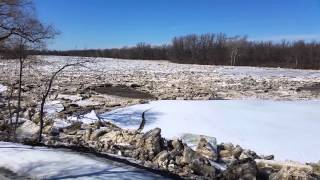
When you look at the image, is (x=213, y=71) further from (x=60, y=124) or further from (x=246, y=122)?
(x=60, y=124)

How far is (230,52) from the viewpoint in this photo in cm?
9356

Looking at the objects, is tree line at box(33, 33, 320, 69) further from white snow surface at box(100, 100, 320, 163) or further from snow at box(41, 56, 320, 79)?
white snow surface at box(100, 100, 320, 163)

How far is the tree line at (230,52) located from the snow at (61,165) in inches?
2770

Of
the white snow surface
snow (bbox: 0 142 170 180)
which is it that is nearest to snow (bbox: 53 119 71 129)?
the white snow surface

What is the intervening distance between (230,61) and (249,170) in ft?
264

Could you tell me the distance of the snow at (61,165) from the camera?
6.27m

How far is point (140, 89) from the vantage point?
2953 centimetres

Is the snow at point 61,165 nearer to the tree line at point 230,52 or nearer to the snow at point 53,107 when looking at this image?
the snow at point 53,107

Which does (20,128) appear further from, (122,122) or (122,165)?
(122,165)

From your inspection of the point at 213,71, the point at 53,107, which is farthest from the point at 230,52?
the point at 53,107

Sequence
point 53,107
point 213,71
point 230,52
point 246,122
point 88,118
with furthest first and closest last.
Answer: point 230,52, point 213,71, point 53,107, point 88,118, point 246,122

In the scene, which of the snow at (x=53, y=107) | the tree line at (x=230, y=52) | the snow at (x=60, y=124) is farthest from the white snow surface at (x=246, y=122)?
the tree line at (x=230, y=52)

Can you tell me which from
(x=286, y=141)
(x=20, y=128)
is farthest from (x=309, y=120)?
(x=20, y=128)

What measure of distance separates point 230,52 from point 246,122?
79287 millimetres
